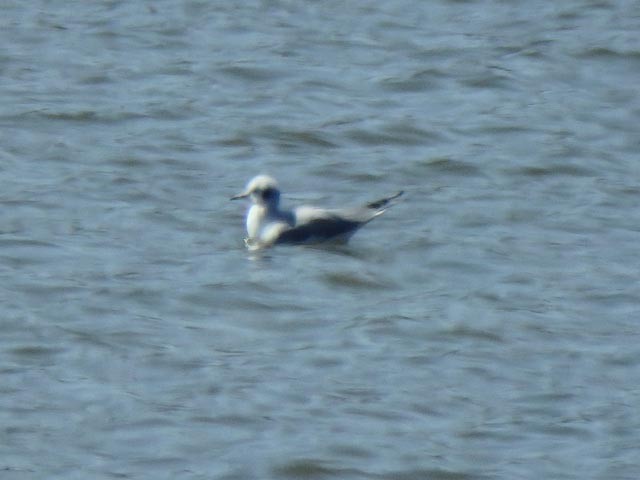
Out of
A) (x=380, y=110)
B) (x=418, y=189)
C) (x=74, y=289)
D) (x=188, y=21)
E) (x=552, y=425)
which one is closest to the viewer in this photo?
(x=552, y=425)

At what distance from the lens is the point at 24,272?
10.4 metres

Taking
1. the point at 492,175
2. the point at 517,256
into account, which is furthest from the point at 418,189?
the point at 517,256

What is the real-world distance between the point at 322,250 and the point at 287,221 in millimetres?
288

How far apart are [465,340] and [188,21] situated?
286 inches

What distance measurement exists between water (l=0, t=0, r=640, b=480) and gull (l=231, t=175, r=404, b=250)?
13 cm

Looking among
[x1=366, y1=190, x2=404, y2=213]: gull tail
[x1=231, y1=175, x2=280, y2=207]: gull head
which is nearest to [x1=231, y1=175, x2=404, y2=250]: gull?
[x1=231, y1=175, x2=280, y2=207]: gull head

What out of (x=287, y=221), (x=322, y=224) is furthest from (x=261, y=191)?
(x=322, y=224)

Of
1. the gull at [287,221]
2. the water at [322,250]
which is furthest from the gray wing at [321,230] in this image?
the water at [322,250]

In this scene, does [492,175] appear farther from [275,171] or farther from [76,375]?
[76,375]

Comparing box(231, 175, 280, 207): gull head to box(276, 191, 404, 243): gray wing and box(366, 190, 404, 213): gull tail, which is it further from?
box(366, 190, 404, 213): gull tail

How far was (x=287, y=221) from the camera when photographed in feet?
36.8

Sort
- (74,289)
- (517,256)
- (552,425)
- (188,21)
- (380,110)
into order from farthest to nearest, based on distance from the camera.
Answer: (188,21), (380,110), (517,256), (74,289), (552,425)

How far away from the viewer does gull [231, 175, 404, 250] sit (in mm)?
11148

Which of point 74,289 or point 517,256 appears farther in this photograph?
point 517,256
